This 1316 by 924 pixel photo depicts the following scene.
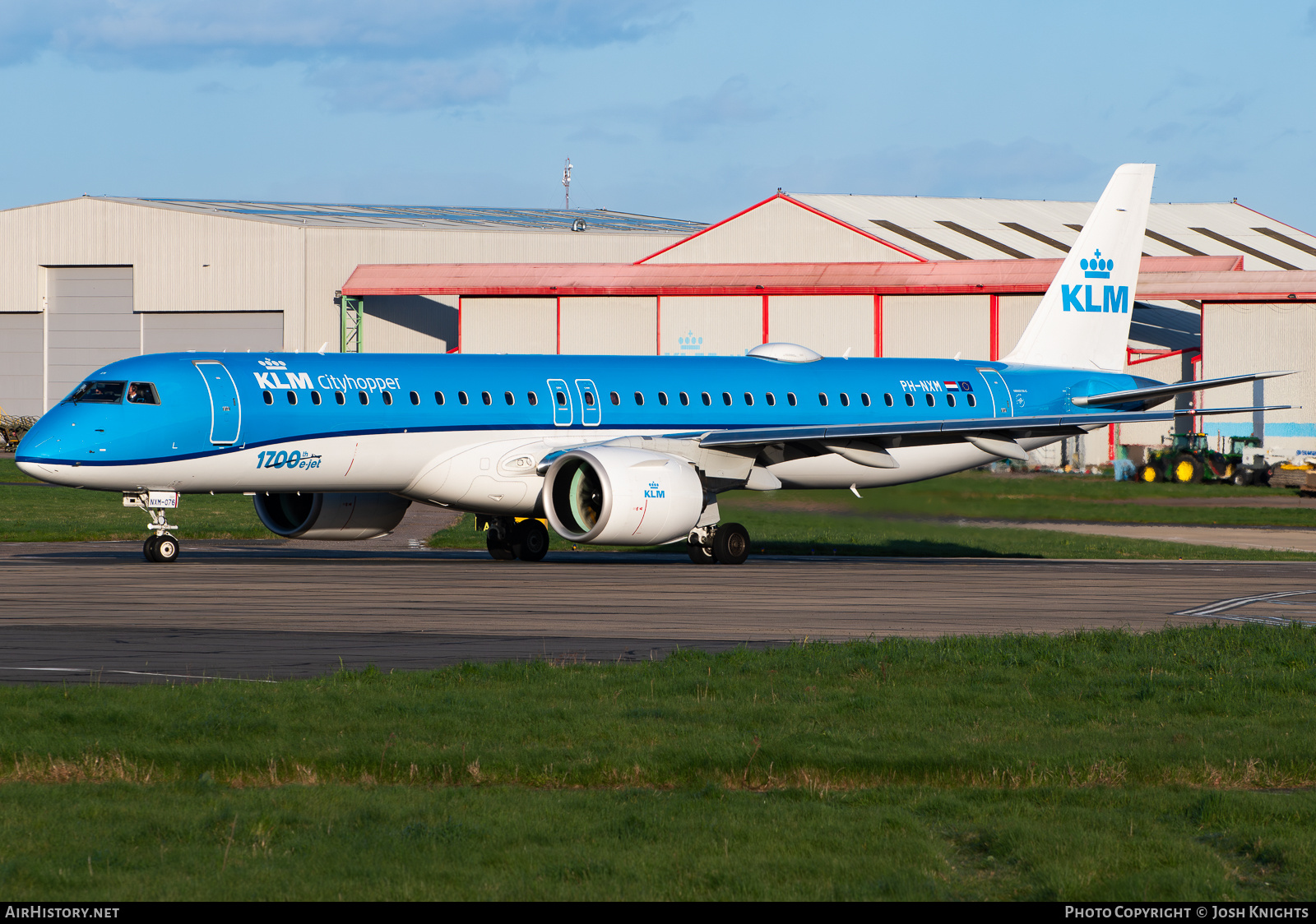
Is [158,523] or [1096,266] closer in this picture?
[158,523]

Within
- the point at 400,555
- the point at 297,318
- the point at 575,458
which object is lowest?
the point at 400,555

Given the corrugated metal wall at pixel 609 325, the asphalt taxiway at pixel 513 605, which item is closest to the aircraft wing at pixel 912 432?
the asphalt taxiway at pixel 513 605

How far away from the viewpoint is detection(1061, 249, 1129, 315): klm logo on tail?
42062 mm

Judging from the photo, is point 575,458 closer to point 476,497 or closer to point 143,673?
point 476,497

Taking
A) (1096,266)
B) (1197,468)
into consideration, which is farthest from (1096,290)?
(1197,468)

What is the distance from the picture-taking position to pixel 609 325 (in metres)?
79.4

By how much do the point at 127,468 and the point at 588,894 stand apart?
2322cm

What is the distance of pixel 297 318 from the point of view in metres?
89.8

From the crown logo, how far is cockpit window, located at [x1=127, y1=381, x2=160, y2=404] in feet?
81.8

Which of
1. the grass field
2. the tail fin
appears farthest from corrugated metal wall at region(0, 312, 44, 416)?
the grass field

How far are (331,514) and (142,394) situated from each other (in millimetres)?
5188

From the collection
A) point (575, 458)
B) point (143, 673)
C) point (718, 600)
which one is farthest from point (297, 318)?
point (143, 673)

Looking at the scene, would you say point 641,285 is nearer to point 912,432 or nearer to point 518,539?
point 518,539

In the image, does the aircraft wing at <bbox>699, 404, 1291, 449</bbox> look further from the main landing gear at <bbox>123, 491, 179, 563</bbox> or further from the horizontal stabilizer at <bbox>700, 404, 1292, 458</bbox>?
the main landing gear at <bbox>123, 491, 179, 563</bbox>
